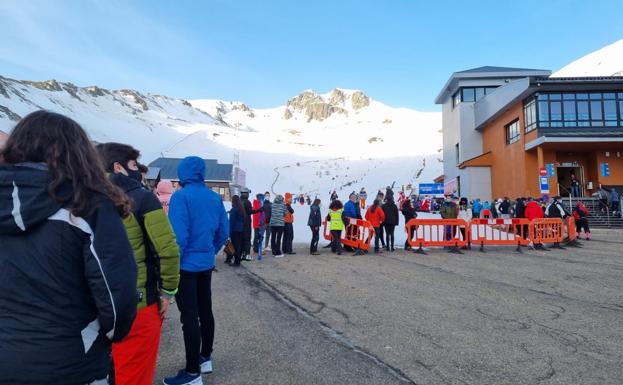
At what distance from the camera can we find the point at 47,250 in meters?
1.60

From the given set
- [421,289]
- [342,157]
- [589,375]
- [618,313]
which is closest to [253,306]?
[421,289]

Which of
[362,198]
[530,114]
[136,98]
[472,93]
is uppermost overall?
[136,98]

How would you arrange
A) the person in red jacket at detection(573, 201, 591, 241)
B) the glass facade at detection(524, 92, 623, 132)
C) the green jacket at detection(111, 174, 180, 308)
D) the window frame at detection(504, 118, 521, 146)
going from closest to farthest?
the green jacket at detection(111, 174, 180, 308), the person in red jacket at detection(573, 201, 591, 241), the glass facade at detection(524, 92, 623, 132), the window frame at detection(504, 118, 521, 146)

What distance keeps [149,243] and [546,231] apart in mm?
14093

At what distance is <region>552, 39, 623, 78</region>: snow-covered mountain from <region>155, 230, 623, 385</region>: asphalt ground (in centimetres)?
17102

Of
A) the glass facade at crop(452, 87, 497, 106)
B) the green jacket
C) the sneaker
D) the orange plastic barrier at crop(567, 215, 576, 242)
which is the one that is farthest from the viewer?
the glass facade at crop(452, 87, 497, 106)

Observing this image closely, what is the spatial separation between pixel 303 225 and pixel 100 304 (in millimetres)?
18789

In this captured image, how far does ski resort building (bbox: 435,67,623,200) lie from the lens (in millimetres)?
24828

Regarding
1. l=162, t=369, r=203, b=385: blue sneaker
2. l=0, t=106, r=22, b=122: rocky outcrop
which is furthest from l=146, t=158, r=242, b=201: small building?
l=162, t=369, r=203, b=385: blue sneaker

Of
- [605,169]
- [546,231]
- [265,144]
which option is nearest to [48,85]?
[265,144]

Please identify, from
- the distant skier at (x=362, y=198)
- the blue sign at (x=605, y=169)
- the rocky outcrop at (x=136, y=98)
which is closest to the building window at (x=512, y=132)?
the blue sign at (x=605, y=169)

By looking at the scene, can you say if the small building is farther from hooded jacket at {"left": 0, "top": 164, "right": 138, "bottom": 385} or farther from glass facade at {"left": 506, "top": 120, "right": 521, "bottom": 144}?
hooded jacket at {"left": 0, "top": 164, "right": 138, "bottom": 385}

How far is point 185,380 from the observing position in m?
3.29

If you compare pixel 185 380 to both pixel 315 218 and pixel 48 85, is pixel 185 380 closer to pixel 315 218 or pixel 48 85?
pixel 315 218
